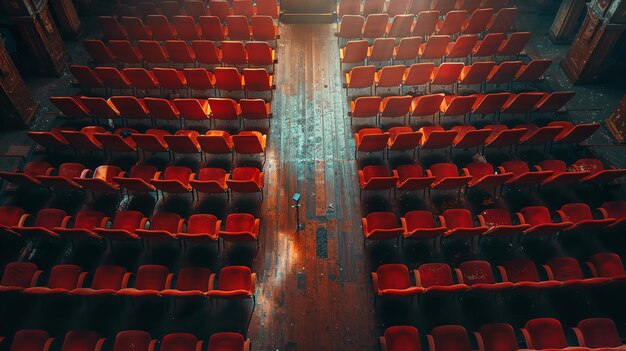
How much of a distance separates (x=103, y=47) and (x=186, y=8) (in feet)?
5.12

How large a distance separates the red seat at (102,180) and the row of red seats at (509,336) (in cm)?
353

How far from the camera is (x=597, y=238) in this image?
5363 millimetres

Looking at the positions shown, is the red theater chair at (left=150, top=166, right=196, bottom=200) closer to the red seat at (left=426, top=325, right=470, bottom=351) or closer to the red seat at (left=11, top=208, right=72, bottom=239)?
the red seat at (left=11, top=208, right=72, bottom=239)

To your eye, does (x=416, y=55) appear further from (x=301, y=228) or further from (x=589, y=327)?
(x=589, y=327)

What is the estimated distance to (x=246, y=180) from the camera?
18.0ft

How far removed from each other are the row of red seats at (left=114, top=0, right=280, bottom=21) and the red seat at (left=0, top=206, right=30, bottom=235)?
3.85 m

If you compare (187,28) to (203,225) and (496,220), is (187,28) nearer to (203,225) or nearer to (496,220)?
(203,225)

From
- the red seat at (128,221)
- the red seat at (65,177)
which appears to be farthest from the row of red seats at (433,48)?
the red seat at (65,177)

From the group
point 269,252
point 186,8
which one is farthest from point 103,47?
point 269,252

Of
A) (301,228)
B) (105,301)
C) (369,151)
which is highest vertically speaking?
(369,151)

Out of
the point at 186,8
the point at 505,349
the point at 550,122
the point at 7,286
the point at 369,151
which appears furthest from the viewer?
the point at 186,8

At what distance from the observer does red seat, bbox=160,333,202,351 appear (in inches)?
167

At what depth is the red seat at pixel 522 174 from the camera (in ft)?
17.2

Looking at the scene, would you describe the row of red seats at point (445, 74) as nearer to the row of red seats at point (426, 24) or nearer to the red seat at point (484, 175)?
the row of red seats at point (426, 24)
